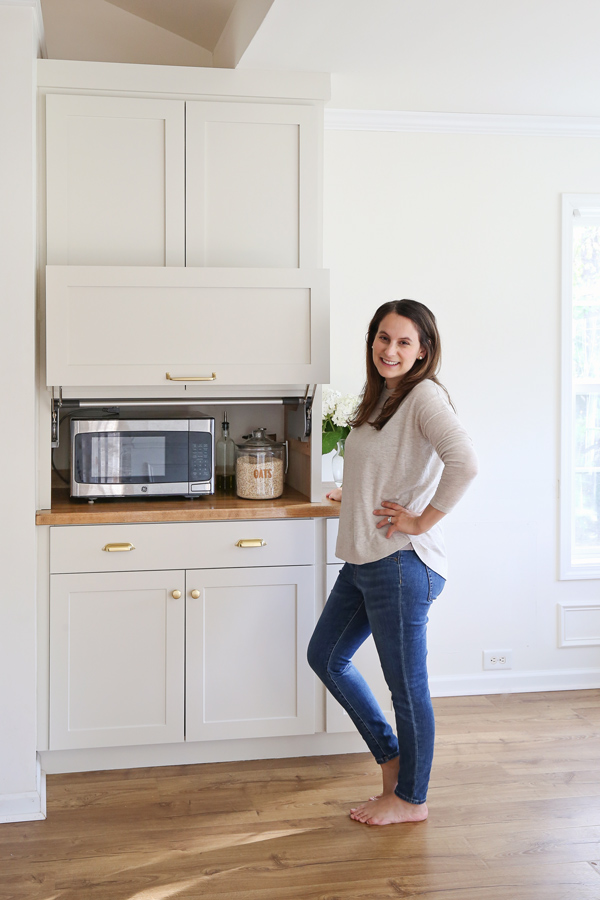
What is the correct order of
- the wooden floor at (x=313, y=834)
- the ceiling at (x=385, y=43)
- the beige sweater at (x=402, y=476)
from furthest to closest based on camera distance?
the ceiling at (x=385, y=43), the beige sweater at (x=402, y=476), the wooden floor at (x=313, y=834)

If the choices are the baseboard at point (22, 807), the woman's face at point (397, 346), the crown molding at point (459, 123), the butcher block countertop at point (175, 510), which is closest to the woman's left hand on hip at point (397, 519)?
the woman's face at point (397, 346)

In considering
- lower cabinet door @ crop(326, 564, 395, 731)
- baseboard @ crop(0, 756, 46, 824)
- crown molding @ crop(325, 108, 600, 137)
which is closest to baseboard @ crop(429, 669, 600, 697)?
lower cabinet door @ crop(326, 564, 395, 731)

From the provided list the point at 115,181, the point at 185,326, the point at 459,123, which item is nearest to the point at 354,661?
the point at 185,326

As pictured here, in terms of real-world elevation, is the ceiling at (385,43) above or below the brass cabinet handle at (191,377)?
above

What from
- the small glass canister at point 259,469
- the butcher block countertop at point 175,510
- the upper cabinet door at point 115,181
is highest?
the upper cabinet door at point 115,181

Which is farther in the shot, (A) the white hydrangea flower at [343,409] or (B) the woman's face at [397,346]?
(A) the white hydrangea flower at [343,409]

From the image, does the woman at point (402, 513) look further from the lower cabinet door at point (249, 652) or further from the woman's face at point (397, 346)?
the lower cabinet door at point (249, 652)

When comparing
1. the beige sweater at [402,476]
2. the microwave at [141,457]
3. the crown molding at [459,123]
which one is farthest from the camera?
the crown molding at [459,123]

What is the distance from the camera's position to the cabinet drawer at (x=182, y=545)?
8.06ft

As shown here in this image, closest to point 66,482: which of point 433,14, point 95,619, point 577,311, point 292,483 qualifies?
point 95,619

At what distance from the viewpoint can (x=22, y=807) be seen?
230 centimetres

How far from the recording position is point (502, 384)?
3.29 m

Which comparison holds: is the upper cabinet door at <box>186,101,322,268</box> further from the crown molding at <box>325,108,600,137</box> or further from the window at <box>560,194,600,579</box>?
the window at <box>560,194,600,579</box>

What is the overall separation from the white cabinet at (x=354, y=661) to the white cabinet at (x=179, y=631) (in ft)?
0.22
